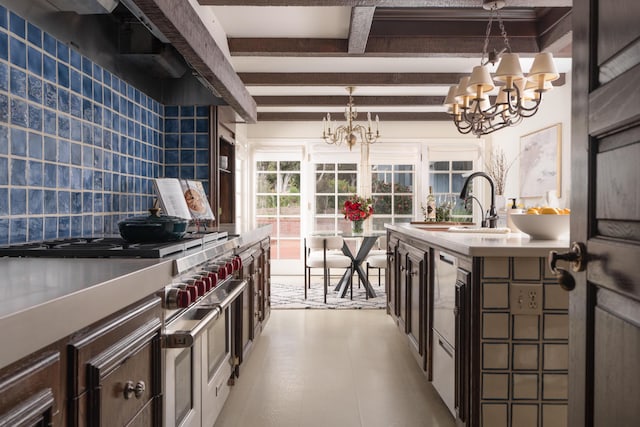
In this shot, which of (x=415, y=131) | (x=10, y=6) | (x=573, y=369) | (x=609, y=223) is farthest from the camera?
(x=415, y=131)

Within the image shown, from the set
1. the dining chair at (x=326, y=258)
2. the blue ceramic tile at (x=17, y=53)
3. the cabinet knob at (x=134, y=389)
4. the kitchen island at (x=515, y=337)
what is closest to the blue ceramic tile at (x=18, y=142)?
the blue ceramic tile at (x=17, y=53)

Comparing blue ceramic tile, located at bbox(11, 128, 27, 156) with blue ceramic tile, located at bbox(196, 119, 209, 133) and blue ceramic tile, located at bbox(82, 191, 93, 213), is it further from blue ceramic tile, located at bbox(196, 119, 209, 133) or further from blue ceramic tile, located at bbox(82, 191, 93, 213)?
blue ceramic tile, located at bbox(196, 119, 209, 133)

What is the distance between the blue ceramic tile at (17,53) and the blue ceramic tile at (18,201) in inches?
17.3

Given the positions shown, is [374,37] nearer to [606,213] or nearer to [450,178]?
[606,213]

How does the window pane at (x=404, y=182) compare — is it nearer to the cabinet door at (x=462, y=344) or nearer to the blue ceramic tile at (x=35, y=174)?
the cabinet door at (x=462, y=344)

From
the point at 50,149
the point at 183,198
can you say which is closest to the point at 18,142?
the point at 50,149

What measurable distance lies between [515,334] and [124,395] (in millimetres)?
1459

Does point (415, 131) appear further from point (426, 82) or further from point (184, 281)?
point (184, 281)

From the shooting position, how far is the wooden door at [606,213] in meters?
0.94

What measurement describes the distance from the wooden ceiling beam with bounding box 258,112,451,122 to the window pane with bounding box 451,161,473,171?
0.70 meters

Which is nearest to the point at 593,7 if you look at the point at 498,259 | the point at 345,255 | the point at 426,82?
the point at 498,259

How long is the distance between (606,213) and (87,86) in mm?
2130

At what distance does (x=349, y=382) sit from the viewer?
9.53ft

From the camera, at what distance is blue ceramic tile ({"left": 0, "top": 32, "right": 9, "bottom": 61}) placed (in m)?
1.61
